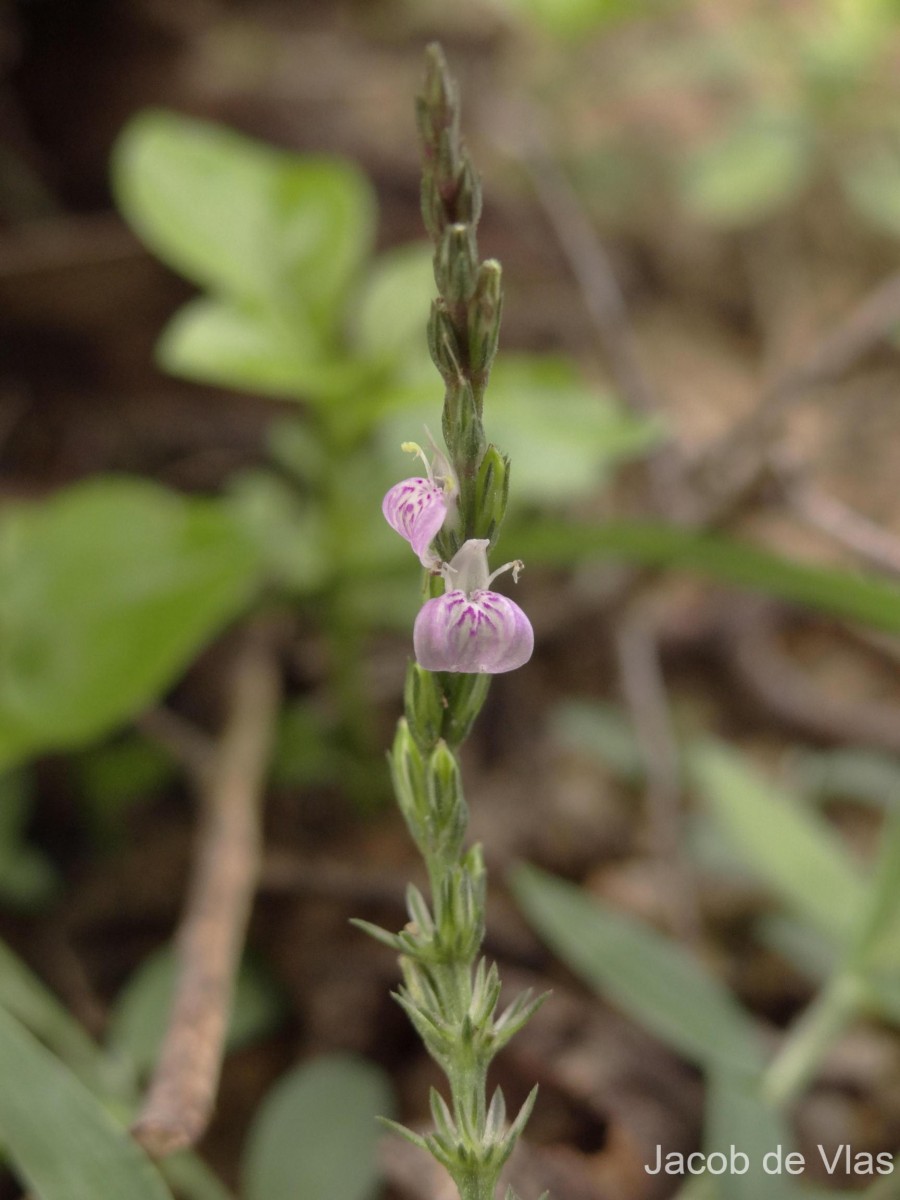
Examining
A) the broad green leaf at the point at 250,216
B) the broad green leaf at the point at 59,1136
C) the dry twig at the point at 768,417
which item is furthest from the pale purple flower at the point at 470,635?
the broad green leaf at the point at 250,216

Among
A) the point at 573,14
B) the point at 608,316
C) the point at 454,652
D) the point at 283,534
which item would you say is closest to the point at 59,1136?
the point at 454,652

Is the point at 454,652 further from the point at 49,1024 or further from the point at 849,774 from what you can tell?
the point at 849,774

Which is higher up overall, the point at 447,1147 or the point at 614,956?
the point at 614,956

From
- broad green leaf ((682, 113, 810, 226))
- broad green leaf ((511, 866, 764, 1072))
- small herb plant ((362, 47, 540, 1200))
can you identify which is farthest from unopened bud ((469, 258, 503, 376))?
A: broad green leaf ((682, 113, 810, 226))

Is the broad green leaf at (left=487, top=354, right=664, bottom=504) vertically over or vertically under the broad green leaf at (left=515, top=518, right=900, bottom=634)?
over

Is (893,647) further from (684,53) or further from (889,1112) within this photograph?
(684,53)

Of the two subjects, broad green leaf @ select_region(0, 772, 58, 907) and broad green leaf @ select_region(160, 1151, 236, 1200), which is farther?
broad green leaf @ select_region(0, 772, 58, 907)

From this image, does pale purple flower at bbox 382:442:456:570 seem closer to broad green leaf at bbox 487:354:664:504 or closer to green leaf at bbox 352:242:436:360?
broad green leaf at bbox 487:354:664:504

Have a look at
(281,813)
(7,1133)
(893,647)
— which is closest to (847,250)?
(893,647)
